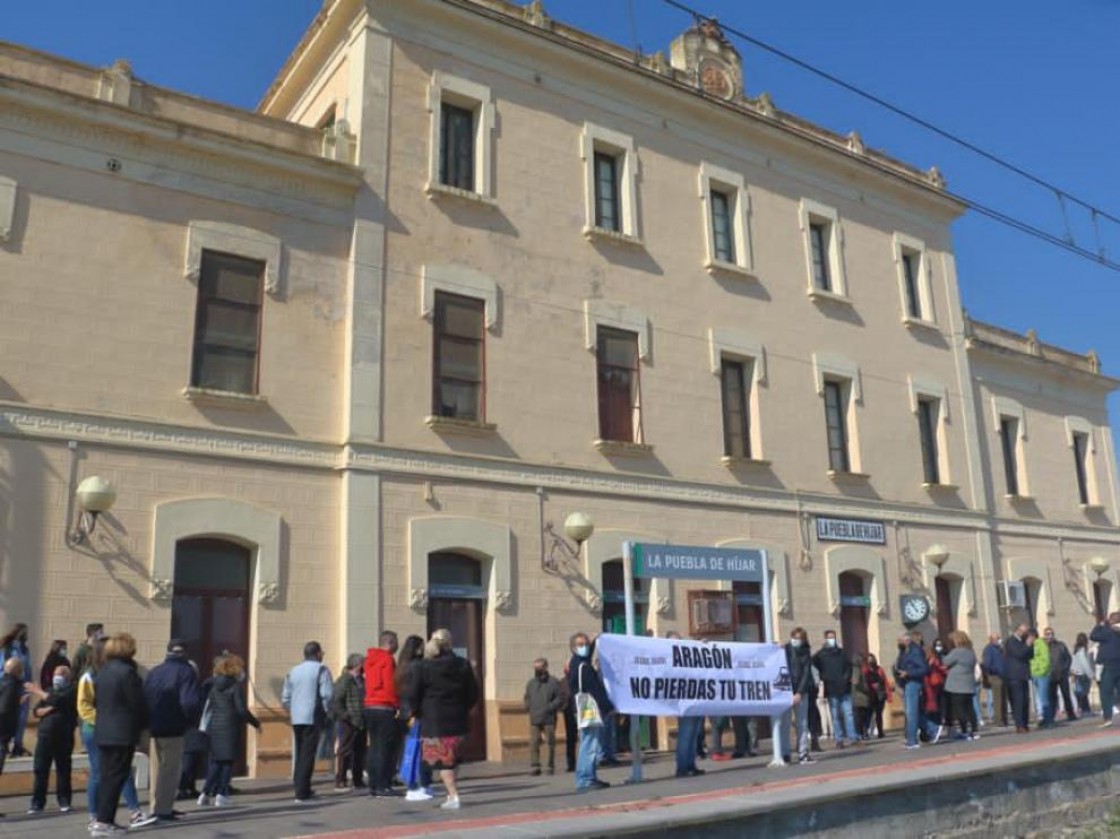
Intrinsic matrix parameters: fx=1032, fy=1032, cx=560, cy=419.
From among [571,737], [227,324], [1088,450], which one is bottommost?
[571,737]

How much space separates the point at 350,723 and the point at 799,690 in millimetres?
6546

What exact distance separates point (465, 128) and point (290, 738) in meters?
10.5

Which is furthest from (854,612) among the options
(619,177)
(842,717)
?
(619,177)

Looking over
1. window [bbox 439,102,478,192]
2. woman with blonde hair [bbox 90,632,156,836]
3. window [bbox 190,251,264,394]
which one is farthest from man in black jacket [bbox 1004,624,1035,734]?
woman with blonde hair [bbox 90,632,156,836]

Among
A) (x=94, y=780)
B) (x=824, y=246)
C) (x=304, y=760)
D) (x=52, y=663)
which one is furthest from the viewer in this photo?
(x=824, y=246)

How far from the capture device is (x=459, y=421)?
16406mm

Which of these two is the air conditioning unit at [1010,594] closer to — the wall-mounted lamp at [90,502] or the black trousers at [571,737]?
the black trousers at [571,737]

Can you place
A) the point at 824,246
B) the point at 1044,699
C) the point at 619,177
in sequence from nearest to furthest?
the point at 1044,699 → the point at 619,177 → the point at 824,246

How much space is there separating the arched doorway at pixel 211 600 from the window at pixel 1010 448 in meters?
Answer: 20.1

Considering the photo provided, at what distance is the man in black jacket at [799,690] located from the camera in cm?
1452

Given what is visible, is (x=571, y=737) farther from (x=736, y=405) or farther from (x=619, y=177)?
(x=619, y=177)

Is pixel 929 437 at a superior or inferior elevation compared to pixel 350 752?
superior

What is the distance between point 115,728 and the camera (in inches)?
368

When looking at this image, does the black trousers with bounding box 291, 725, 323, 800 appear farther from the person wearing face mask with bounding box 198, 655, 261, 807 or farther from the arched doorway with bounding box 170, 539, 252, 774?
the arched doorway with bounding box 170, 539, 252, 774
